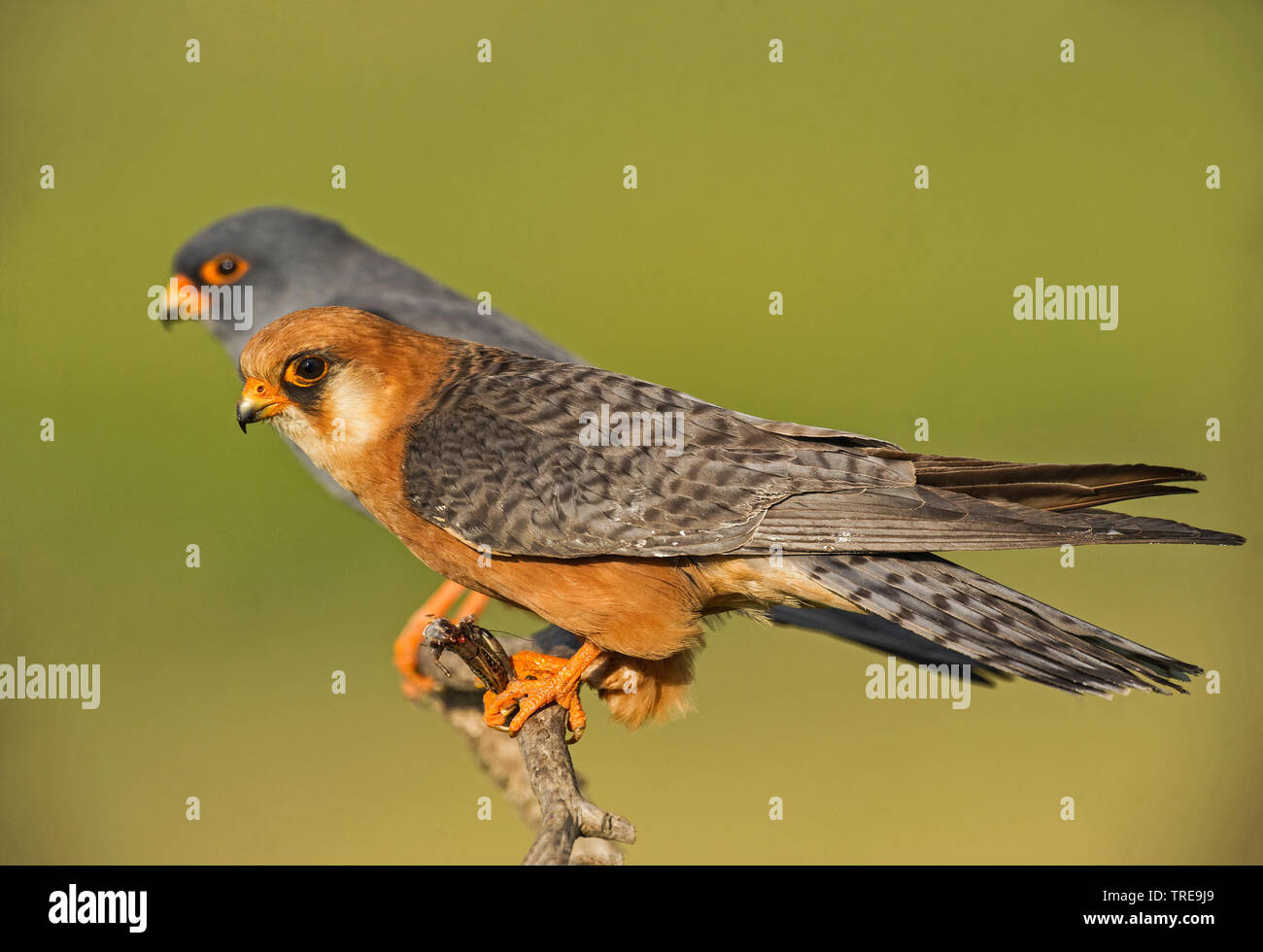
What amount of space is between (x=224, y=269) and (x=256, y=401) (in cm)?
230

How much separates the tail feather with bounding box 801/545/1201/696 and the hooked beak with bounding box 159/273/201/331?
336 centimetres

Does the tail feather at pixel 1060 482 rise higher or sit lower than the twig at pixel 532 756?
higher

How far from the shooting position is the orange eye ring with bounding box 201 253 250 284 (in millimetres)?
4723

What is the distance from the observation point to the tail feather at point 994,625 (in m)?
2.43

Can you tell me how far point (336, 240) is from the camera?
4.86 metres

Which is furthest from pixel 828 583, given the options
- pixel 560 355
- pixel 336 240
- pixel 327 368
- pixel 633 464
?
pixel 336 240

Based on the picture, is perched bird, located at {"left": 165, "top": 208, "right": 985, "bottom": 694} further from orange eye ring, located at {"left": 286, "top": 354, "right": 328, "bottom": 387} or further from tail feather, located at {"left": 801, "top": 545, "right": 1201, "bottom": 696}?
tail feather, located at {"left": 801, "top": 545, "right": 1201, "bottom": 696}

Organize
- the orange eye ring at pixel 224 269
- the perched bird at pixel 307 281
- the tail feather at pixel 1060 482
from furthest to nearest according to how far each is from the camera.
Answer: the orange eye ring at pixel 224 269
the perched bird at pixel 307 281
the tail feather at pixel 1060 482

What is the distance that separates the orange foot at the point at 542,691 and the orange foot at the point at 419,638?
0.55 metres

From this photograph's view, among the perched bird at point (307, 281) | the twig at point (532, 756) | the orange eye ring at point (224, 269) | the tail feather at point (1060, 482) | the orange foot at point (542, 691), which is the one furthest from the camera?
the orange eye ring at point (224, 269)

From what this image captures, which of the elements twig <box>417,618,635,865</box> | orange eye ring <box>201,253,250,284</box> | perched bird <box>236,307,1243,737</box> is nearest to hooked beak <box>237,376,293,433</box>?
perched bird <box>236,307,1243,737</box>

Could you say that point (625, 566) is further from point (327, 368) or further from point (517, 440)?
point (327, 368)

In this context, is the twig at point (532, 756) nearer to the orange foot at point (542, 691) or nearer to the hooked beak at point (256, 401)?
the orange foot at point (542, 691)

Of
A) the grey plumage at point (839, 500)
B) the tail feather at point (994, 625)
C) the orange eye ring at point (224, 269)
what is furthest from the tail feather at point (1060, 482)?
the orange eye ring at point (224, 269)
